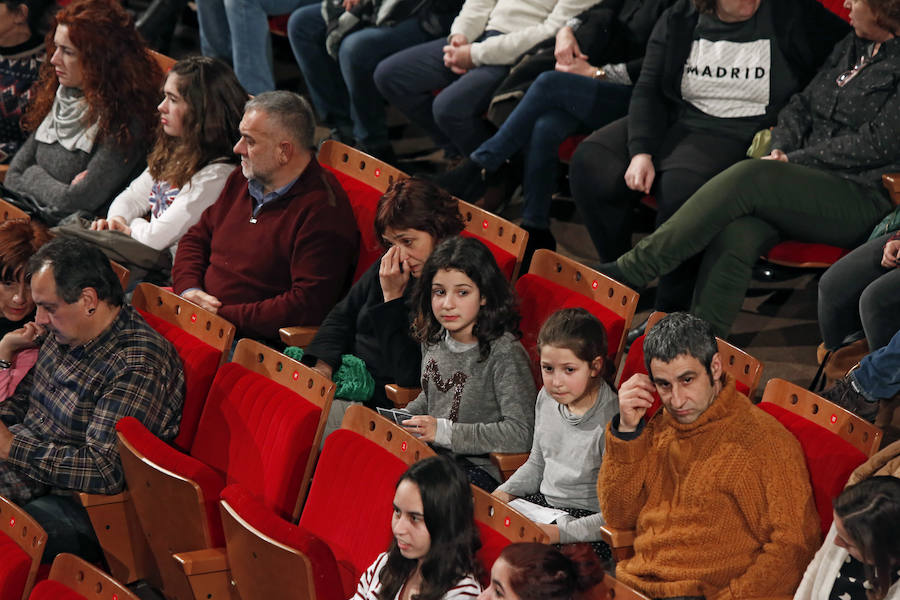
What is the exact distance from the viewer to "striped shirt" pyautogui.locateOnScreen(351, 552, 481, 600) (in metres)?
2.32

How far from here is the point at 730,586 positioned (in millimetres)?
2375

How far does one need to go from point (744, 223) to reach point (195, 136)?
1.69m

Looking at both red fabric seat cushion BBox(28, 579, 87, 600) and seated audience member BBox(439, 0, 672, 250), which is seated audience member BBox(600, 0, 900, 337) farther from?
red fabric seat cushion BBox(28, 579, 87, 600)

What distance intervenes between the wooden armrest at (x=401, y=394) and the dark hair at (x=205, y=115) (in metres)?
1.09

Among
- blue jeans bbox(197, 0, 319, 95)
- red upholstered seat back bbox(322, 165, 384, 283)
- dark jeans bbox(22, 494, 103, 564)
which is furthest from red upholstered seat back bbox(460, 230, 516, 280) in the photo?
blue jeans bbox(197, 0, 319, 95)

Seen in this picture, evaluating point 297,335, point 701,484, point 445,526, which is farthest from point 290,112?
point 701,484

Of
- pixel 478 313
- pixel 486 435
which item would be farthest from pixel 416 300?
pixel 486 435

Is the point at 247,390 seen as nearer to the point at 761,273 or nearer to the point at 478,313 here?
the point at 478,313

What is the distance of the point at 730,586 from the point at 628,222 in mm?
1675

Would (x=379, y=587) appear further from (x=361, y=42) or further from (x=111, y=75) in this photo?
(x=361, y=42)

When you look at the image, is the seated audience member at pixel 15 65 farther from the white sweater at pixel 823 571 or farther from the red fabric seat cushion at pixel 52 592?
the white sweater at pixel 823 571

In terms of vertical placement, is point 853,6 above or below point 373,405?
above

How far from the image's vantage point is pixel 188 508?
267 centimetres

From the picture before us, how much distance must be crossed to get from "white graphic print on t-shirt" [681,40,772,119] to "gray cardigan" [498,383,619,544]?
1.33 meters
